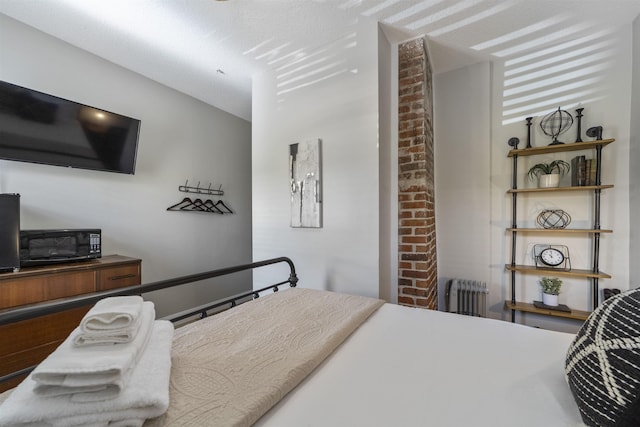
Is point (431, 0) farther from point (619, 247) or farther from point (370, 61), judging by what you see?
point (619, 247)

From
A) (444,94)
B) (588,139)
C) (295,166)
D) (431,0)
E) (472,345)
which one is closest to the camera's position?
(472,345)

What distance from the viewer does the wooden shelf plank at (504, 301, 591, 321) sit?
2.03 meters

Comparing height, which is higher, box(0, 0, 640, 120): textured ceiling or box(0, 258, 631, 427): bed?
box(0, 0, 640, 120): textured ceiling

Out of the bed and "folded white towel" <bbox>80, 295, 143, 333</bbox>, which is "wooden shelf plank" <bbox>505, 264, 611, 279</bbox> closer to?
the bed

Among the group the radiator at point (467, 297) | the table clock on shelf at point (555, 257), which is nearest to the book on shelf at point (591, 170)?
the table clock on shelf at point (555, 257)

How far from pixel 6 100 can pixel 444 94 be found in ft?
11.4

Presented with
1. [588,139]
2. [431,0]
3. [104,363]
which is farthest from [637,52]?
[104,363]

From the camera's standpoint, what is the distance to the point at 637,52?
6.28 feet

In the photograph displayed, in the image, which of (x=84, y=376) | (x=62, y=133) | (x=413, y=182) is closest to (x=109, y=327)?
(x=84, y=376)

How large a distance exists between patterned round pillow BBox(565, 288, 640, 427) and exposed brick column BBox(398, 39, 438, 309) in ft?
4.51

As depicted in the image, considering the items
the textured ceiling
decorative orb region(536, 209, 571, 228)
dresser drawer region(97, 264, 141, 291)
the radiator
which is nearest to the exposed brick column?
the textured ceiling

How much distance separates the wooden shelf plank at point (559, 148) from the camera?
1.96 meters

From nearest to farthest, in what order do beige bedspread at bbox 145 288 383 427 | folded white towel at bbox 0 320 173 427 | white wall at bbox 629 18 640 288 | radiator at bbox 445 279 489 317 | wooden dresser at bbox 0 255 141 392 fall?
folded white towel at bbox 0 320 173 427 < beige bedspread at bbox 145 288 383 427 < wooden dresser at bbox 0 255 141 392 < white wall at bbox 629 18 640 288 < radiator at bbox 445 279 489 317

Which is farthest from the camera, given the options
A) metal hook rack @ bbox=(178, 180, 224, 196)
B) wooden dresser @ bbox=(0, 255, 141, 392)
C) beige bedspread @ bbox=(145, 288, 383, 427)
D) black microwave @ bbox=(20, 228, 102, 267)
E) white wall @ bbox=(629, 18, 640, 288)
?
metal hook rack @ bbox=(178, 180, 224, 196)
